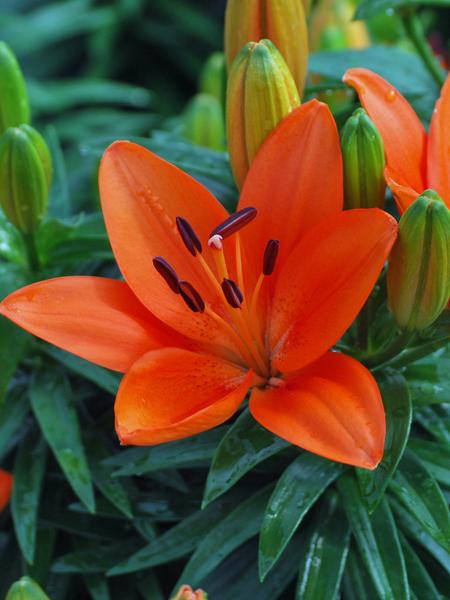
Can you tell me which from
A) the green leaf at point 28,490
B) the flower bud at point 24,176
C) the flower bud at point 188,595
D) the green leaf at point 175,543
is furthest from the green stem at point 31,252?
the flower bud at point 188,595

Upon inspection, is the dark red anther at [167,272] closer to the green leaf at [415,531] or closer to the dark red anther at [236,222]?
the dark red anther at [236,222]

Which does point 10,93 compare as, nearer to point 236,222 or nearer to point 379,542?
point 236,222

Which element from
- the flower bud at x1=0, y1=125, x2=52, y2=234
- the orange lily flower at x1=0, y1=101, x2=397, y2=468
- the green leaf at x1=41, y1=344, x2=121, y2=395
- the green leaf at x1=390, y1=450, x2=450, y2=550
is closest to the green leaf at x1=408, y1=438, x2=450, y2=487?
the green leaf at x1=390, y1=450, x2=450, y2=550

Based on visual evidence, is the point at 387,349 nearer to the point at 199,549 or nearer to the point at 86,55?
the point at 199,549

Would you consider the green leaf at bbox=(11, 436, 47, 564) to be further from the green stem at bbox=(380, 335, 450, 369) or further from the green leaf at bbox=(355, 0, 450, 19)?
the green leaf at bbox=(355, 0, 450, 19)

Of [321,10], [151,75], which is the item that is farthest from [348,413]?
[151,75]
